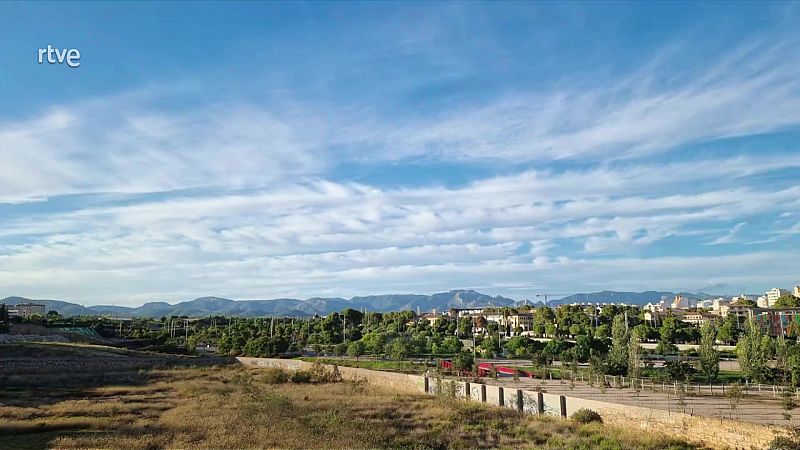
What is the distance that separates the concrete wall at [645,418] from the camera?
24781 mm

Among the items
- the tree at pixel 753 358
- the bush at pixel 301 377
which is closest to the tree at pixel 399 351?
the bush at pixel 301 377

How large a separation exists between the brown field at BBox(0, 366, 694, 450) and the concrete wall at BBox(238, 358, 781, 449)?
3.23ft

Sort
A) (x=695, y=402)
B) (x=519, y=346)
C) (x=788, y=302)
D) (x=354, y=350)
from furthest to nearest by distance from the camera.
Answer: (x=788, y=302)
(x=354, y=350)
(x=519, y=346)
(x=695, y=402)

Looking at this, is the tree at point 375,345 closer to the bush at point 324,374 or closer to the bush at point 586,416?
the bush at point 324,374

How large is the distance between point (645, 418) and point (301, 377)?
38.6 meters

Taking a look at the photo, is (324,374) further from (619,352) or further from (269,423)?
(619,352)

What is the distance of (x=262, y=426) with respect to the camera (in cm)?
3008

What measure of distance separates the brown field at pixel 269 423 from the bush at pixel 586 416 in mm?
569

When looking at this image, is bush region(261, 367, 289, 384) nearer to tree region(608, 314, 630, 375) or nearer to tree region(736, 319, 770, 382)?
tree region(608, 314, 630, 375)

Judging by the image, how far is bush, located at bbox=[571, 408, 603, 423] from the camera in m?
32.8

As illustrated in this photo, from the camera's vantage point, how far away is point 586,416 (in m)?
32.9

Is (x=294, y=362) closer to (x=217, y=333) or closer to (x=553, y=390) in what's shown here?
(x=553, y=390)

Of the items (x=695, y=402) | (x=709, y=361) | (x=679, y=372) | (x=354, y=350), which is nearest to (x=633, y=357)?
(x=679, y=372)

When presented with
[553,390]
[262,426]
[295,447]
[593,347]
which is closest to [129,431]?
[262,426]
